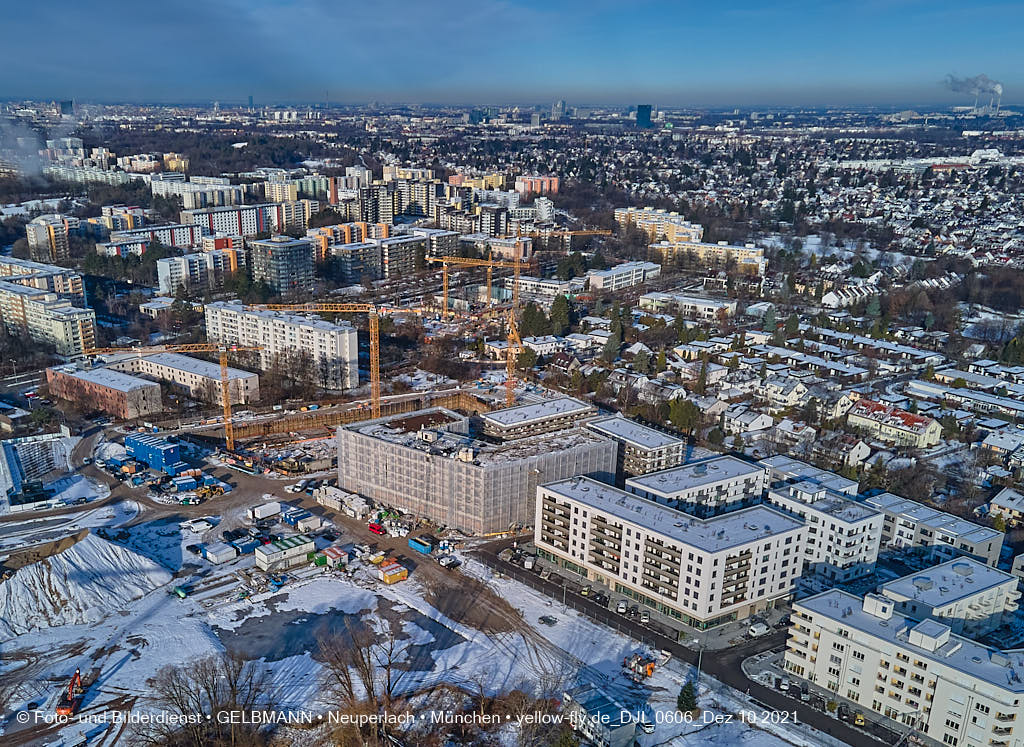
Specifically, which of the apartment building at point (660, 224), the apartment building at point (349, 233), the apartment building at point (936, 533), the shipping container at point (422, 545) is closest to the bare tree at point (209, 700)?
the shipping container at point (422, 545)

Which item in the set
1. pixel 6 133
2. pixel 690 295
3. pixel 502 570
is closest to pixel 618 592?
pixel 502 570

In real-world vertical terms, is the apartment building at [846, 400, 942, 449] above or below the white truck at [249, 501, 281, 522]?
above

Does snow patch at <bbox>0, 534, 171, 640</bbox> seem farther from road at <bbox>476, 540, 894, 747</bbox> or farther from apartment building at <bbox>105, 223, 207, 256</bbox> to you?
apartment building at <bbox>105, 223, 207, 256</bbox>

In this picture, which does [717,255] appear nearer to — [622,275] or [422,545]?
A: [622,275]

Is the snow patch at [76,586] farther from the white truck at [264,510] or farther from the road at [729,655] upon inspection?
the road at [729,655]

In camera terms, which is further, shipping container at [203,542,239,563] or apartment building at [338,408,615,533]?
apartment building at [338,408,615,533]

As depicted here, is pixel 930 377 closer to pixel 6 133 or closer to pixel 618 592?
pixel 618 592

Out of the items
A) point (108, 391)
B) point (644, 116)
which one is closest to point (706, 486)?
point (108, 391)

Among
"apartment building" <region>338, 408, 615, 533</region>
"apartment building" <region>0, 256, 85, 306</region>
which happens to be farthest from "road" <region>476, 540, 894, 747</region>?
"apartment building" <region>0, 256, 85, 306</region>
